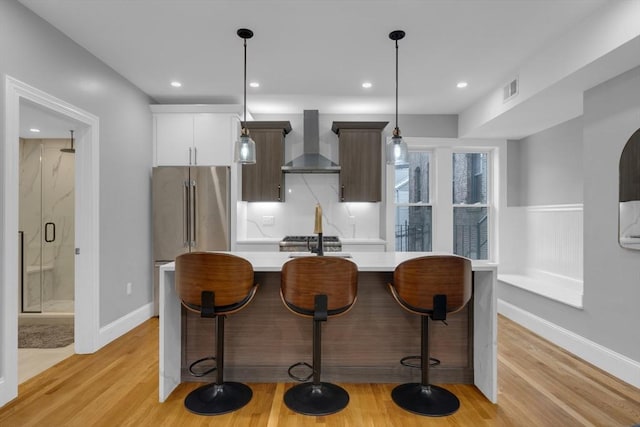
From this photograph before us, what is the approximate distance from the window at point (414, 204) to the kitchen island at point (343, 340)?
2567 mm

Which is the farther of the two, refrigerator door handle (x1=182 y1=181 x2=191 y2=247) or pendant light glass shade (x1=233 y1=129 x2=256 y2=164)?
refrigerator door handle (x1=182 y1=181 x2=191 y2=247)

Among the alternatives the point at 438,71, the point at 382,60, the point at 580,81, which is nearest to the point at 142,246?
the point at 382,60

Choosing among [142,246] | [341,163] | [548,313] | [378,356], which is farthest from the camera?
[341,163]

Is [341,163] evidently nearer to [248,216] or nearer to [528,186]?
[248,216]

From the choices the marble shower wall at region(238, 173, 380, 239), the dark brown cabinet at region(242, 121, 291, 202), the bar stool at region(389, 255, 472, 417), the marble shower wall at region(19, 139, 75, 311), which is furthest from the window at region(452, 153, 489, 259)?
the marble shower wall at region(19, 139, 75, 311)

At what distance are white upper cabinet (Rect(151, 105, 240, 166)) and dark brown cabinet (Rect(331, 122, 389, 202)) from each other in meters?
1.45

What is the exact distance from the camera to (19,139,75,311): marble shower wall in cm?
482

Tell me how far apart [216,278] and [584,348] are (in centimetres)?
311

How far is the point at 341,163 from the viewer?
4.73 meters

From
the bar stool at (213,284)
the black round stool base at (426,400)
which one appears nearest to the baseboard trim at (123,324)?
the bar stool at (213,284)

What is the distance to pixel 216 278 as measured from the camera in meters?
2.09

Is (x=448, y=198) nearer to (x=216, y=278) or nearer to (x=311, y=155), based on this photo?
(x=311, y=155)

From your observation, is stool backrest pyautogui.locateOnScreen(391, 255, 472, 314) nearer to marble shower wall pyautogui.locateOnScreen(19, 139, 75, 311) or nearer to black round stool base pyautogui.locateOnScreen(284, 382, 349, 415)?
→ black round stool base pyautogui.locateOnScreen(284, 382, 349, 415)

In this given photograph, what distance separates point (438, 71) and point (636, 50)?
1.54m
